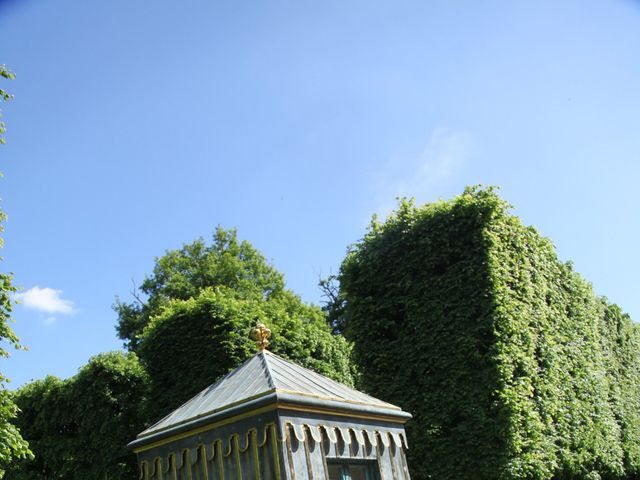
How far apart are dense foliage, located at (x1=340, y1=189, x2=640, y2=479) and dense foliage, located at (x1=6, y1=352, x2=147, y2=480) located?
20.4 ft

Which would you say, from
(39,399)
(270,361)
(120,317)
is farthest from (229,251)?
(270,361)

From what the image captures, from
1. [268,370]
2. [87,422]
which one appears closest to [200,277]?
[87,422]

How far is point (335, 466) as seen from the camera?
360cm

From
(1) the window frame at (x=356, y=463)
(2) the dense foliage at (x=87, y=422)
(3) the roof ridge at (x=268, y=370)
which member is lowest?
(1) the window frame at (x=356, y=463)

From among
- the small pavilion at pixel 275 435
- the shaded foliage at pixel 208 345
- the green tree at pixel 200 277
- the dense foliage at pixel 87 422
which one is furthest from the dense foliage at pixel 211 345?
the green tree at pixel 200 277

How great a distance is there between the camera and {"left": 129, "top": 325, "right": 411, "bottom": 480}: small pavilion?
10.9 feet

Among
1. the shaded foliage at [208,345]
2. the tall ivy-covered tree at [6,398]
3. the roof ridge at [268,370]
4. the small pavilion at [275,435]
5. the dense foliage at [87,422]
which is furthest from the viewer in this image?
the dense foliage at [87,422]

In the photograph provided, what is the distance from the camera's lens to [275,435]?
328cm

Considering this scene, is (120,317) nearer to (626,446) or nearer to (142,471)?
(626,446)

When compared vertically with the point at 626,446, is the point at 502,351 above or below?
above

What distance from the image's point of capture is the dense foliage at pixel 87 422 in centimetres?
1434

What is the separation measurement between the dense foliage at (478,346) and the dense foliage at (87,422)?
6.22m

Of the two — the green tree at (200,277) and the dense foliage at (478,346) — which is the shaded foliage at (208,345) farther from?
the green tree at (200,277)

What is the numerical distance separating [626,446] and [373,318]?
6.62 meters
